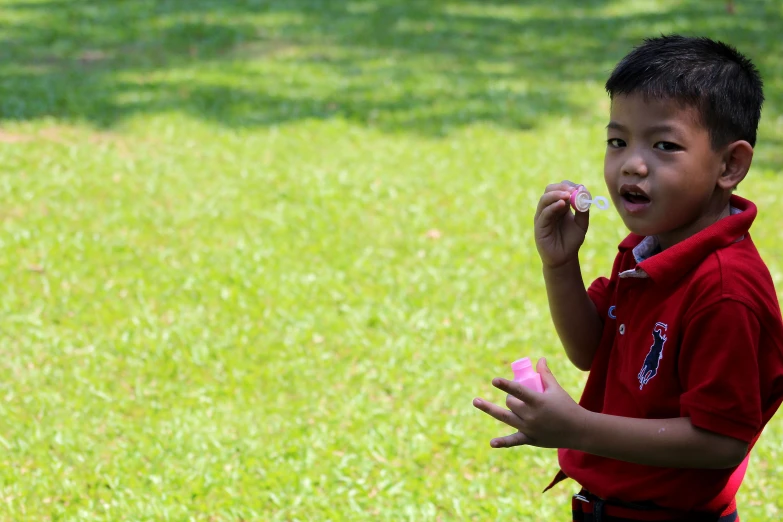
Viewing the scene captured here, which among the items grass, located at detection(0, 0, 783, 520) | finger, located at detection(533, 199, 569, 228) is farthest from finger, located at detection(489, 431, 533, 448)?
grass, located at detection(0, 0, 783, 520)

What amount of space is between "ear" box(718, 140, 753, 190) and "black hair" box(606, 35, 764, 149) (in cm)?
2

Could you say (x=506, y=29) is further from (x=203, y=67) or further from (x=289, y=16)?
(x=203, y=67)

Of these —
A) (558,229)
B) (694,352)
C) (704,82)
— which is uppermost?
(704,82)

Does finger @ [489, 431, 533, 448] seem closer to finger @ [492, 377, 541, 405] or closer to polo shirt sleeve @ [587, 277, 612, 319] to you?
finger @ [492, 377, 541, 405]

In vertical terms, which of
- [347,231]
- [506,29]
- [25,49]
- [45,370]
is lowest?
[45,370]

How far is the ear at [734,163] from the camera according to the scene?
71.1 inches

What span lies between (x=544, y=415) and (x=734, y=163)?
0.62 metres

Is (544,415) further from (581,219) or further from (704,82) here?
(704,82)

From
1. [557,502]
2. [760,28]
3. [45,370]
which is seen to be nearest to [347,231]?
[45,370]

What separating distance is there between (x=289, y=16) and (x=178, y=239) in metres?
6.35

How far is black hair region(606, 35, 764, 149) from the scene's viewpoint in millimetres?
1784

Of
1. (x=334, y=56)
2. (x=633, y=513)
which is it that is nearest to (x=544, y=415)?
(x=633, y=513)

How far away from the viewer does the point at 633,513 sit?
190cm

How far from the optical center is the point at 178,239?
18.5 ft
